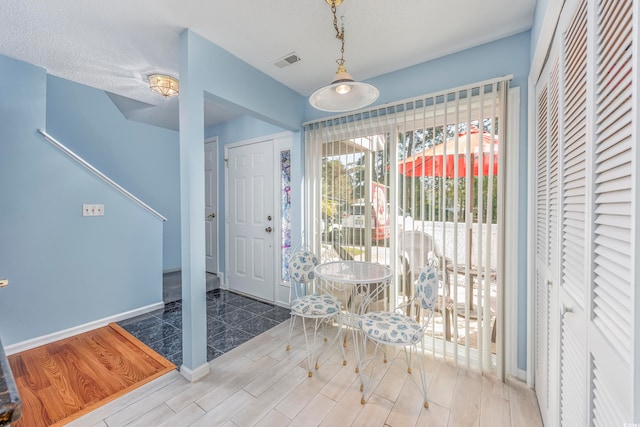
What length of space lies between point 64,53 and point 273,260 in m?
2.77

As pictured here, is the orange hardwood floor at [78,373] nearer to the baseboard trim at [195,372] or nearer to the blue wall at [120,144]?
the baseboard trim at [195,372]

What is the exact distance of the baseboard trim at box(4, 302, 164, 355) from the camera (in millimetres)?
2196

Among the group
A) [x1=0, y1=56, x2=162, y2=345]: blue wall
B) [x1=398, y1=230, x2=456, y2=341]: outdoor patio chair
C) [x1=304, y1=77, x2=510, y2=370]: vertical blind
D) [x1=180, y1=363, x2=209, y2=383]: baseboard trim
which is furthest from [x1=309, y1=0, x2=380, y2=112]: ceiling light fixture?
[x1=0, y1=56, x2=162, y2=345]: blue wall

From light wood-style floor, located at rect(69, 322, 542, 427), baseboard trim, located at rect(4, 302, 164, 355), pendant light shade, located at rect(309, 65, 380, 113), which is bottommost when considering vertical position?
light wood-style floor, located at rect(69, 322, 542, 427)

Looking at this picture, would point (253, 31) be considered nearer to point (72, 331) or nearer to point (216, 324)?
point (216, 324)

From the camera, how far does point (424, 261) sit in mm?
2189

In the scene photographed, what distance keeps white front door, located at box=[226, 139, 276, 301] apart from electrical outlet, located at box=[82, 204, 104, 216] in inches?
59.7

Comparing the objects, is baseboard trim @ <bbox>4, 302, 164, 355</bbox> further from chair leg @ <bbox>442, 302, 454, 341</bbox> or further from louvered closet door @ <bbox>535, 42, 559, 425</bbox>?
louvered closet door @ <bbox>535, 42, 559, 425</bbox>

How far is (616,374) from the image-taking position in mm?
638

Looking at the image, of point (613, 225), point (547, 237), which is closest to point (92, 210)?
point (613, 225)

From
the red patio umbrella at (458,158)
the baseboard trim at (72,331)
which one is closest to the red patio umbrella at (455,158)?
the red patio umbrella at (458,158)

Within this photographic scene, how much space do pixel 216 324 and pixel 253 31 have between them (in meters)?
2.75

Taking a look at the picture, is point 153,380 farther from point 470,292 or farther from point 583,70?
point 583,70

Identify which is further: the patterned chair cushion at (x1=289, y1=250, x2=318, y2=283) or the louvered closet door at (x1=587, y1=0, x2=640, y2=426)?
the patterned chair cushion at (x1=289, y1=250, x2=318, y2=283)
